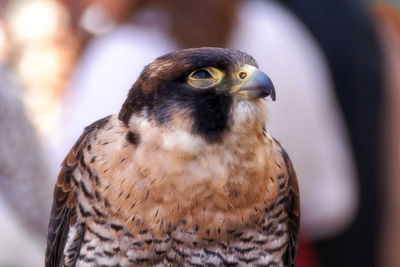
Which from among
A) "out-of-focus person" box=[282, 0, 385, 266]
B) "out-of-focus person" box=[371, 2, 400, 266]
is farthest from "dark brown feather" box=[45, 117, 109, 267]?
"out-of-focus person" box=[371, 2, 400, 266]

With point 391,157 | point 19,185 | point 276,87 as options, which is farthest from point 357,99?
point 19,185

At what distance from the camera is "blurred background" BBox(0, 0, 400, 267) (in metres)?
2.49

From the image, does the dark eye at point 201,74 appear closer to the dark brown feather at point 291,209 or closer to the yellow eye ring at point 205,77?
the yellow eye ring at point 205,77

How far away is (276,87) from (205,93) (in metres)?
1.38

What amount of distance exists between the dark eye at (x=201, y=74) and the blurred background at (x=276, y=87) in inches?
38.2

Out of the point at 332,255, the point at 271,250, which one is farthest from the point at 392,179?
the point at 271,250

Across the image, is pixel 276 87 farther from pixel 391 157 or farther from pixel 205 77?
pixel 205 77

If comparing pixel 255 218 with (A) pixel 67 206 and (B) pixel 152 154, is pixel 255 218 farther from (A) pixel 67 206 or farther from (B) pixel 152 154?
(A) pixel 67 206

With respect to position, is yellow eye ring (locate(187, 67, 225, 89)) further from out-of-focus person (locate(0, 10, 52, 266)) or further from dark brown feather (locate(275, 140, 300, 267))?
out-of-focus person (locate(0, 10, 52, 266))

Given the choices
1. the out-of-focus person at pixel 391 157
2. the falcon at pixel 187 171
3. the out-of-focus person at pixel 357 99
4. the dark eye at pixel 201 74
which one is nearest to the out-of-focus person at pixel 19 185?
the falcon at pixel 187 171

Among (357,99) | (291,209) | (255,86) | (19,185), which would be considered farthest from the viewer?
(357,99)

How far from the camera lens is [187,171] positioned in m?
1.66

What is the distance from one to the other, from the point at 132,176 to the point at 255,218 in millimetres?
285

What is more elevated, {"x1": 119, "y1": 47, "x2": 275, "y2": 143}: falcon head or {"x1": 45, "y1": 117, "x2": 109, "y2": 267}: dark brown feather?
{"x1": 119, "y1": 47, "x2": 275, "y2": 143}: falcon head
